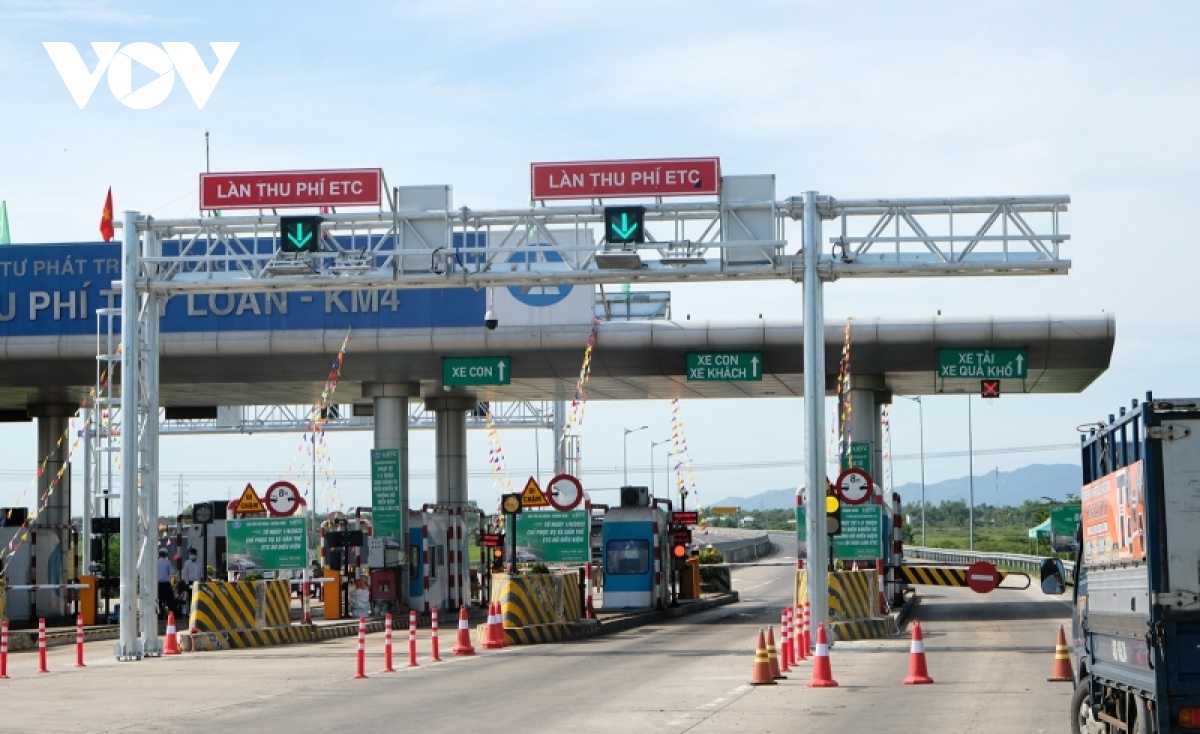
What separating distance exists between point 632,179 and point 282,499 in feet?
35.4

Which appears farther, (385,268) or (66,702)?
(385,268)

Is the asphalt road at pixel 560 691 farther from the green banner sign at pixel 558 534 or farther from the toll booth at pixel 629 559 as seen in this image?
the toll booth at pixel 629 559

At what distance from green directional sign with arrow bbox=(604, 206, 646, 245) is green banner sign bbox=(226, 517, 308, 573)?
10.0 m

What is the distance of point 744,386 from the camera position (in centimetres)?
4166

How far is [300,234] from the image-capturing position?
2698 centimetres

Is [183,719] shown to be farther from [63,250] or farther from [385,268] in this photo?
[63,250]

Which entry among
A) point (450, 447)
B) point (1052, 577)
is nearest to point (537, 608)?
point (450, 447)

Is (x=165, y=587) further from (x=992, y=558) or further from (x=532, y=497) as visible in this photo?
(x=992, y=558)

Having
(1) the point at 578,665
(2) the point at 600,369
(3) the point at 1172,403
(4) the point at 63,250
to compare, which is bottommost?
(1) the point at 578,665

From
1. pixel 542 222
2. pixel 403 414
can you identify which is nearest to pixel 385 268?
pixel 542 222

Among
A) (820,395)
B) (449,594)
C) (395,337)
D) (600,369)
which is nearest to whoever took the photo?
(820,395)

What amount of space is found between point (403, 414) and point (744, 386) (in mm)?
8374

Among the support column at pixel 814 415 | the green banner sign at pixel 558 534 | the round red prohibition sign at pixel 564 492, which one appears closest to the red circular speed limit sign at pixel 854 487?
the support column at pixel 814 415

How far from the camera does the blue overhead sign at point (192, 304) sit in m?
35.0
